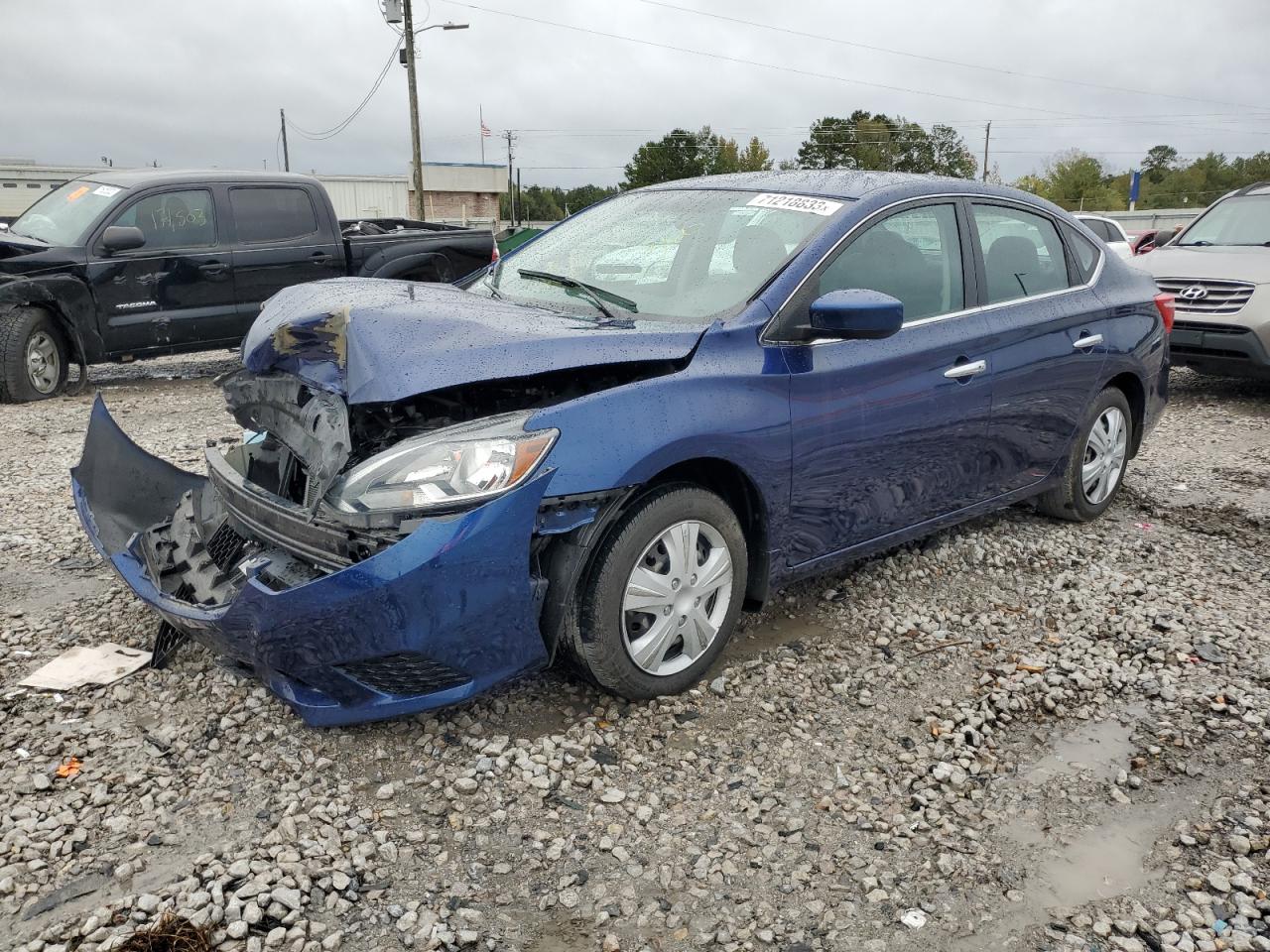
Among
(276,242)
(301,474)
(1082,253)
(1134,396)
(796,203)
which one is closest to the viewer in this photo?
(301,474)

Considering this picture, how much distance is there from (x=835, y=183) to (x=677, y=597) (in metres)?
1.93

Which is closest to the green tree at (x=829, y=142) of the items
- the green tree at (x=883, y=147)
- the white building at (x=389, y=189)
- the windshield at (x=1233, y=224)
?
the green tree at (x=883, y=147)

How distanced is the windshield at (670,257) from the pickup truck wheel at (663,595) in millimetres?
749

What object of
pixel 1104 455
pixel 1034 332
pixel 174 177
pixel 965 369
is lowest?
pixel 1104 455

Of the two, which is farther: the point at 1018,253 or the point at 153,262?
the point at 153,262

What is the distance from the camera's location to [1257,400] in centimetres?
930

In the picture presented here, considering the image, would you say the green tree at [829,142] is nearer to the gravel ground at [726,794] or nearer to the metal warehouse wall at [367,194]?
the metal warehouse wall at [367,194]

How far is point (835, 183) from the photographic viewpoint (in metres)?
4.08

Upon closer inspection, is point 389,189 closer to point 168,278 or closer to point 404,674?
point 168,278

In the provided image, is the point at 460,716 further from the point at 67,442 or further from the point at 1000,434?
the point at 67,442

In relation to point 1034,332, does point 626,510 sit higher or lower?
lower

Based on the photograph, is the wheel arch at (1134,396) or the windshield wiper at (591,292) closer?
the windshield wiper at (591,292)

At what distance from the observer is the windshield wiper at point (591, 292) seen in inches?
Answer: 142

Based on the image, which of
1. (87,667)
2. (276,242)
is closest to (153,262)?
(276,242)
